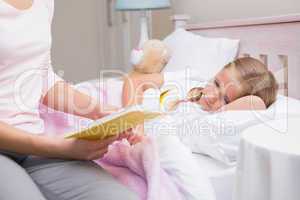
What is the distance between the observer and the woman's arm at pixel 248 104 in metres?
1.15

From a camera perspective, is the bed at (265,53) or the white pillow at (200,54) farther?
the white pillow at (200,54)

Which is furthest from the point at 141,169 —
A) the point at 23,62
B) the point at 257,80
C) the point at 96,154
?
the point at 257,80

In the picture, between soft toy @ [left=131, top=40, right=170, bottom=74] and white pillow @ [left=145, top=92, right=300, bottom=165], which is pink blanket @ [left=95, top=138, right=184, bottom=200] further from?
soft toy @ [left=131, top=40, right=170, bottom=74]

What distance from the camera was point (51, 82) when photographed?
100 centimetres

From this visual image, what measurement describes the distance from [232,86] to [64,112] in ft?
1.74

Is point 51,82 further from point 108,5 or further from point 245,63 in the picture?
point 108,5

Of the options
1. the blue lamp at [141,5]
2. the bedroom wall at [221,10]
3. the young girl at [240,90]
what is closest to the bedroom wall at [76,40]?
the bedroom wall at [221,10]

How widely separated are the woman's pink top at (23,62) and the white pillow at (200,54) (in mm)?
855

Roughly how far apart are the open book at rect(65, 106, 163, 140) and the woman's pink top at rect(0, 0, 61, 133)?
15 centimetres

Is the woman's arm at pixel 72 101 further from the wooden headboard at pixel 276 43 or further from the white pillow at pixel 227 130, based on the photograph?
the wooden headboard at pixel 276 43

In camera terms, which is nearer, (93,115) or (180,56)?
(93,115)

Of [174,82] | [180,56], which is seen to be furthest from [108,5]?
[174,82]

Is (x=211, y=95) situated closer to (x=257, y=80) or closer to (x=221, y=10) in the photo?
(x=257, y=80)

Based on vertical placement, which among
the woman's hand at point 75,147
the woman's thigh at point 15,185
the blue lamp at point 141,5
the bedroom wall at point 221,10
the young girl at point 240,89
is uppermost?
the blue lamp at point 141,5
